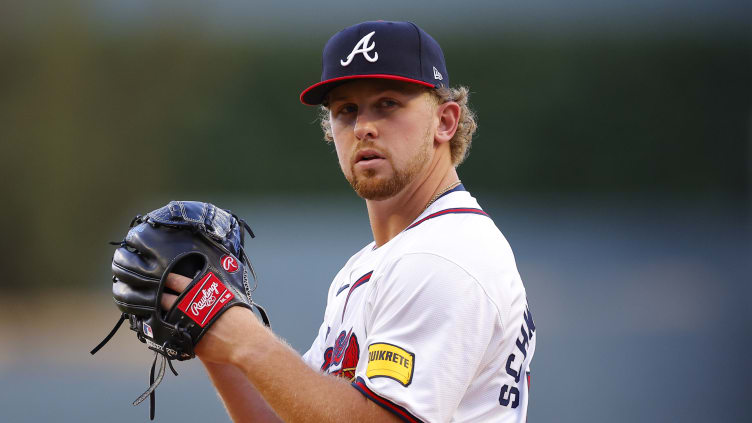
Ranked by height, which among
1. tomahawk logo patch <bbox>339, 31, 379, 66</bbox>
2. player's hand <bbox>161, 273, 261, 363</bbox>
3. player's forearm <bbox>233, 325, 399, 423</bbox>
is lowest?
player's forearm <bbox>233, 325, 399, 423</bbox>

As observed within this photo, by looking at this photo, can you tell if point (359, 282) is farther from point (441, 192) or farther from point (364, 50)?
point (364, 50)

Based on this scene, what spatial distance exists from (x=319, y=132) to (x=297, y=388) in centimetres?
753

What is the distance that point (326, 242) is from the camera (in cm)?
880

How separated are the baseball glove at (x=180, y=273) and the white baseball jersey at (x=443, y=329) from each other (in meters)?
0.30

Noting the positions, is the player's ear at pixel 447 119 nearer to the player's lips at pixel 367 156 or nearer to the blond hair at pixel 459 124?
the blond hair at pixel 459 124

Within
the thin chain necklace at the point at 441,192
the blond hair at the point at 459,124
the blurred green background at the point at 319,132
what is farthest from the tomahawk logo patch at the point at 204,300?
the blurred green background at the point at 319,132

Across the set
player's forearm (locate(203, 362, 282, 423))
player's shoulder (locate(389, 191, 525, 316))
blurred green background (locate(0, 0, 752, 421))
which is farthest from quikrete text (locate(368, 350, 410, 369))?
blurred green background (locate(0, 0, 752, 421))

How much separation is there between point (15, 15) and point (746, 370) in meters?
9.42

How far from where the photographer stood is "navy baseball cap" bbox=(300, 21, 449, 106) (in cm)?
177

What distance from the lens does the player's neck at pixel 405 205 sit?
72.9 inches

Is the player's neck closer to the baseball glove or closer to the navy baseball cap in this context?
the navy baseball cap

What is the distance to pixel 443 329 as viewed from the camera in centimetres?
138

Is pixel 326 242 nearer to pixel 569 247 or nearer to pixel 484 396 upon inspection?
pixel 569 247

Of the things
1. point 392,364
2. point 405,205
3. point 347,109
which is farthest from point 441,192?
point 392,364
